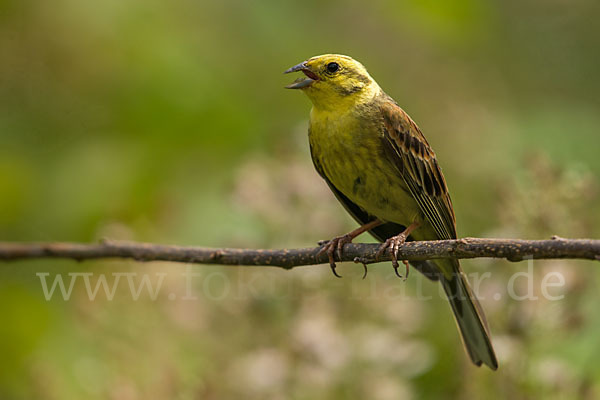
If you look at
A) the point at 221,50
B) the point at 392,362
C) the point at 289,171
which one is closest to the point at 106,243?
the point at 289,171

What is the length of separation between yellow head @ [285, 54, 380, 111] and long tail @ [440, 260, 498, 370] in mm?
950

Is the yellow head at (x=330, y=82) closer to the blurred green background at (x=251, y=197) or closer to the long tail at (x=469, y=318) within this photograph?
the blurred green background at (x=251, y=197)

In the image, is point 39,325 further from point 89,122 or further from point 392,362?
point 392,362

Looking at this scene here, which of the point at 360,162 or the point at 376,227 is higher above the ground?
the point at 360,162

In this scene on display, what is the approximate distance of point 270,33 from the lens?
17.1ft

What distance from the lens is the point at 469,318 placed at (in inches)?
138

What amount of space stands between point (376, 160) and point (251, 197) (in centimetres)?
63

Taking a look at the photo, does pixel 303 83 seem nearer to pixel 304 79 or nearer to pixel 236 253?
pixel 304 79

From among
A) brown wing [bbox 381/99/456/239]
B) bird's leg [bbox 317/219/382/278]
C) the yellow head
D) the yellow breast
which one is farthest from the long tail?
the yellow head

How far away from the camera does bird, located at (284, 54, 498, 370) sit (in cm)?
353

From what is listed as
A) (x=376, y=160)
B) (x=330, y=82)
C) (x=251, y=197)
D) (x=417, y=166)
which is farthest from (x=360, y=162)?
(x=251, y=197)

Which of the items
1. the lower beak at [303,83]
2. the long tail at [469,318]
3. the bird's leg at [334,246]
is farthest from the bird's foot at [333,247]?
the lower beak at [303,83]

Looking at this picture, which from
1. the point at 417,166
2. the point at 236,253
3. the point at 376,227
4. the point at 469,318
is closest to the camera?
the point at 236,253

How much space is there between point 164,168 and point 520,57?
15.7ft
